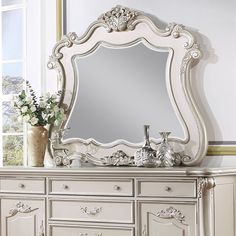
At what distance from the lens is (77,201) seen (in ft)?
14.7

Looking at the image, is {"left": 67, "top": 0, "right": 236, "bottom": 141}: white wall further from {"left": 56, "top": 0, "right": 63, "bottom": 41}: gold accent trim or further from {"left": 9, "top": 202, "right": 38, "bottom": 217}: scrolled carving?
{"left": 9, "top": 202, "right": 38, "bottom": 217}: scrolled carving

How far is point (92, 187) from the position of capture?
4.44 meters

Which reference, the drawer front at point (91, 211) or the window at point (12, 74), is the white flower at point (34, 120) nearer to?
the window at point (12, 74)

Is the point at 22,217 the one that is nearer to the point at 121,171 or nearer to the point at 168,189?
the point at 121,171

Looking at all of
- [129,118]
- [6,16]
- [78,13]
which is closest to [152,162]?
[129,118]

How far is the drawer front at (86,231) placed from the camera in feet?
14.2

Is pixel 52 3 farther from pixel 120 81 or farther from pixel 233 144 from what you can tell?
pixel 233 144

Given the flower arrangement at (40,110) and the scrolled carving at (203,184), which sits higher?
the flower arrangement at (40,110)

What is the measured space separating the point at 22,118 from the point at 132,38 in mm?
974

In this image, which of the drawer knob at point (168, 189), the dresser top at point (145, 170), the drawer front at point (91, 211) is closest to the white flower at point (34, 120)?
the dresser top at point (145, 170)

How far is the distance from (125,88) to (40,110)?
2.14 feet

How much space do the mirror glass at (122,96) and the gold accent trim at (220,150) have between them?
227 mm

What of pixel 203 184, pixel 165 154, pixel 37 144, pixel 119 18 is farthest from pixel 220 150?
pixel 37 144

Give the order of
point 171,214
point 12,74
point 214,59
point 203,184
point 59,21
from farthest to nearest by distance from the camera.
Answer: point 12,74, point 59,21, point 214,59, point 171,214, point 203,184
